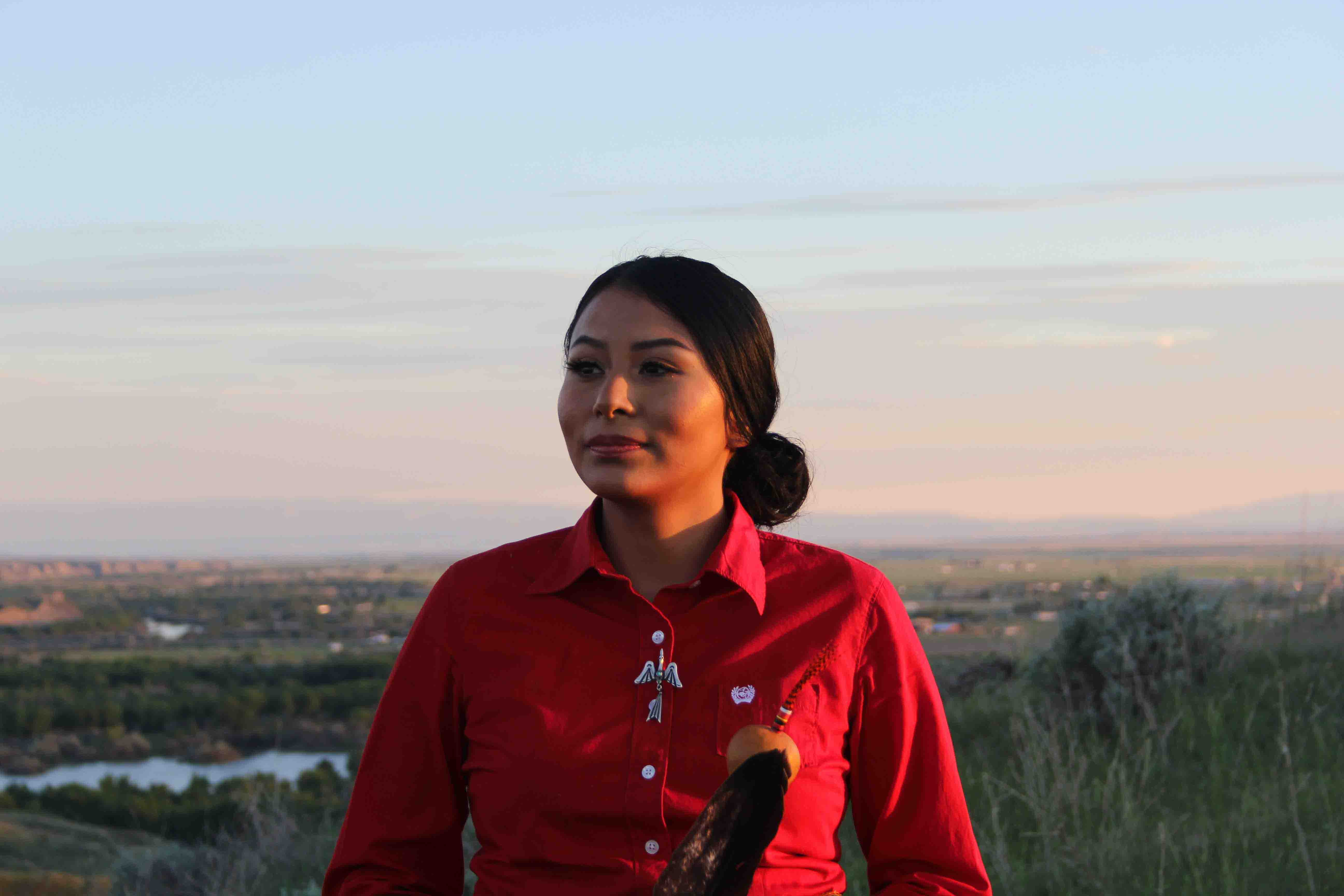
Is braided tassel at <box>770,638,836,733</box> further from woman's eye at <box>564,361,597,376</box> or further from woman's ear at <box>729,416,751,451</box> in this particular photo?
woman's eye at <box>564,361,597,376</box>

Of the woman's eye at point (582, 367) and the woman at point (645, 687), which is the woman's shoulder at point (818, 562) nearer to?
the woman at point (645, 687)

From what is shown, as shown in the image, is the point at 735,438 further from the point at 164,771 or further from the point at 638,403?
the point at 164,771

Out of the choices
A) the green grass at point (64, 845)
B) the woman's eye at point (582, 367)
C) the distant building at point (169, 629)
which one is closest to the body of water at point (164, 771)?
the green grass at point (64, 845)

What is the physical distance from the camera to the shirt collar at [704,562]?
2531 millimetres

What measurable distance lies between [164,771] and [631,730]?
15.5 m

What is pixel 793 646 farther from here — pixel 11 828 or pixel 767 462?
pixel 11 828

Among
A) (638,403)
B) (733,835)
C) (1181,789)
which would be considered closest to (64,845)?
(1181,789)

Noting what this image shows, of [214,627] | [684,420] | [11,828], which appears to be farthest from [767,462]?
[214,627]

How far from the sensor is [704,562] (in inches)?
106

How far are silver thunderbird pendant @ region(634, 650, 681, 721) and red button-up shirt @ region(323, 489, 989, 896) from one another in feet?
0.03

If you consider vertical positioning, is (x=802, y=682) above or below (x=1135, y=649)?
above

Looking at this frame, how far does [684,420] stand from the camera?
2.53 meters

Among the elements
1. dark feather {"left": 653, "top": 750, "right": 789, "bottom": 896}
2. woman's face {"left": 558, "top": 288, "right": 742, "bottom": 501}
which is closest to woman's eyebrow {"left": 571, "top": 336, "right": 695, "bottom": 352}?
woman's face {"left": 558, "top": 288, "right": 742, "bottom": 501}

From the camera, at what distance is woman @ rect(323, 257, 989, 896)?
2393 millimetres
